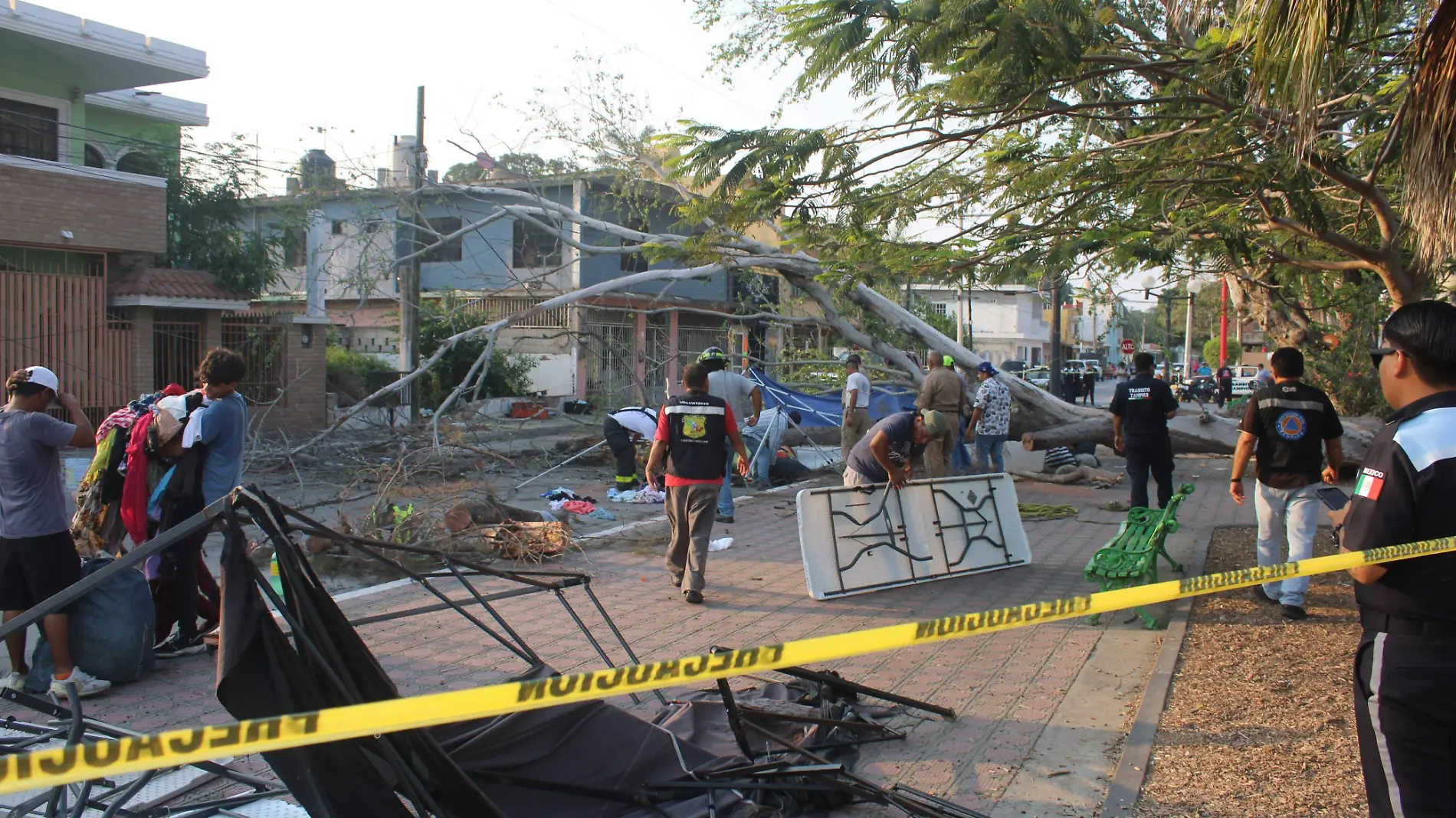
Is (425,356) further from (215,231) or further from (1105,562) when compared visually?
(1105,562)

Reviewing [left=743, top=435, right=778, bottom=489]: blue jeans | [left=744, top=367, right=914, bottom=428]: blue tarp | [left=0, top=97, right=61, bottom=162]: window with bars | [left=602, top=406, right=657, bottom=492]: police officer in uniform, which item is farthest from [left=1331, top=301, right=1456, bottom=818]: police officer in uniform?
[left=0, top=97, right=61, bottom=162]: window with bars

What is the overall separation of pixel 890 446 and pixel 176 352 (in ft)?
49.8

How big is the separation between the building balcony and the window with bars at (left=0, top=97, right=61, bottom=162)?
2.09 m

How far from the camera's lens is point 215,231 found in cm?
2025

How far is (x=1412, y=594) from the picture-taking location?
9.08 ft

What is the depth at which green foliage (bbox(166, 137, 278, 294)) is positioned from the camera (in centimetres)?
2014

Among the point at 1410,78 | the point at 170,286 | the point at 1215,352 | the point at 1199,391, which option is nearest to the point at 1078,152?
the point at 1410,78

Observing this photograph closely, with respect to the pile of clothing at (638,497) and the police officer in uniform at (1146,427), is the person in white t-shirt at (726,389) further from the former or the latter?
the police officer in uniform at (1146,427)

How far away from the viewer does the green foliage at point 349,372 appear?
902 inches

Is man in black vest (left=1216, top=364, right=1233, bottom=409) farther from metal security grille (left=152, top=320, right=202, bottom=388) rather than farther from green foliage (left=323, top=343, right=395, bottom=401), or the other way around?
metal security grille (left=152, top=320, right=202, bottom=388)

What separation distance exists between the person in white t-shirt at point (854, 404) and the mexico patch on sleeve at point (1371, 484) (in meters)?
10.0

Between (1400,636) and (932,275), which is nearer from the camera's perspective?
(1400,636)

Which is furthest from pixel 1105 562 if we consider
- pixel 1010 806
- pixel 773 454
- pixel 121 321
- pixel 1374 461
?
pixel 121 321

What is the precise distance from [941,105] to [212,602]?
566 centimetres
